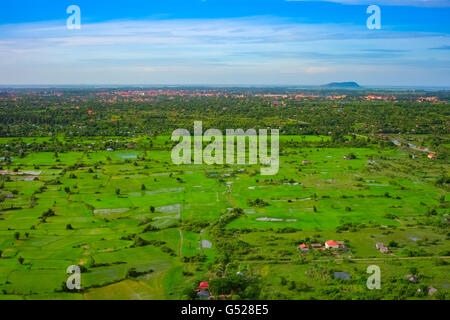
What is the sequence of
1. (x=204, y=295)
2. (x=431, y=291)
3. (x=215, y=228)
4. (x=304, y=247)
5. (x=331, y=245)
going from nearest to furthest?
(x=204, y=295) → (x=431, y=291) → (x=304, y=247) → (x=331, y=245) → (x=215, y=228)

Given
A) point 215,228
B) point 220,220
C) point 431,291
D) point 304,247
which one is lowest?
point 431,291

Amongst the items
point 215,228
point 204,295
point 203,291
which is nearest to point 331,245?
point 215,228

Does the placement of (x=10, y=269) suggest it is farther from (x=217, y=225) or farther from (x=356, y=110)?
(x=356, y=110)

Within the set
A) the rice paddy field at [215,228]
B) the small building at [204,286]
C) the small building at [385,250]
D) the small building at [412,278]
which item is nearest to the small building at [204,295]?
the small building at [204,286]

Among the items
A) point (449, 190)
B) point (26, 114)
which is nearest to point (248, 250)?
point (449, 190)

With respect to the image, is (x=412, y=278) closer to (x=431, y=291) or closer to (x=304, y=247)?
(x=431, y=291)

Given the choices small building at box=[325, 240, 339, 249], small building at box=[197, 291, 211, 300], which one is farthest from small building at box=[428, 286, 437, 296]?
small building at box=[197, 291, 211, 300]
